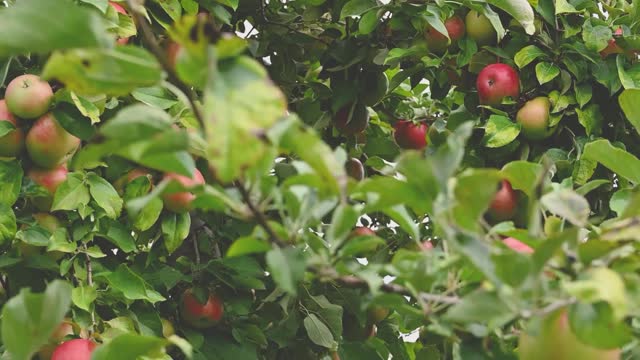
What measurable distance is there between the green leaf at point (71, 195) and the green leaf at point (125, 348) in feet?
1.75

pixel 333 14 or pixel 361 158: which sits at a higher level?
pixel 333 14

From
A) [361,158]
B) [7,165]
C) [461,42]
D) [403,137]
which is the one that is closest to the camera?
[7,165]

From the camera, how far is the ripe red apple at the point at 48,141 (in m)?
1.09

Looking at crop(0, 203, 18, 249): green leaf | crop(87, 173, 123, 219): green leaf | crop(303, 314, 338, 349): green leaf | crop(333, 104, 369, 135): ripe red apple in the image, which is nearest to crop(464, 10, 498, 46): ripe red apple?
crop(333, 104, 369, 135): ripe red apple

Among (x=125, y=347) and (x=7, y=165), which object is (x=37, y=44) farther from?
(x=7, y=165)

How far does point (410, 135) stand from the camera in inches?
61.6

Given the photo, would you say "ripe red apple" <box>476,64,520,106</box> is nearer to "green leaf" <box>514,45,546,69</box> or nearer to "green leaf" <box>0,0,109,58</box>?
"green leaf" <box>514,45,546,69</box>

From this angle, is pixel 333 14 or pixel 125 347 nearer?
pixel 125 347

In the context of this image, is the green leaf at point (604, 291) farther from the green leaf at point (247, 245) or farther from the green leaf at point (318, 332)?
the green leaf at point (318, 332)

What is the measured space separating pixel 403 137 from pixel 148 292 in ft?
1.94

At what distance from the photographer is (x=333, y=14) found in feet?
5.02

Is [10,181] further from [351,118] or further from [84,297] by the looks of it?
[351,118]

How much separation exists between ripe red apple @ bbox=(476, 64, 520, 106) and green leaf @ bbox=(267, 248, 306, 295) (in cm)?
96

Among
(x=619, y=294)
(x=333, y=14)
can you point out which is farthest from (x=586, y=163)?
(x=619, y=294)
